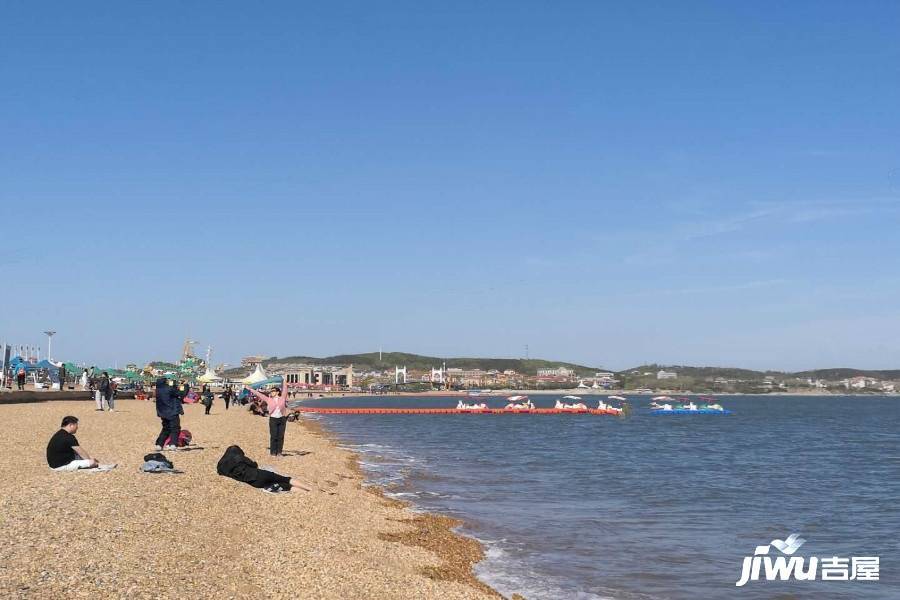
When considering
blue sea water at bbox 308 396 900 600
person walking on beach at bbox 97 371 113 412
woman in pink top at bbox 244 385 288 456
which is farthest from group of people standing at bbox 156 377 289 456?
person walking on beach at bbox 97 371 113 412

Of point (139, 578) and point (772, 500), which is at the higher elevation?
point (139, 578)

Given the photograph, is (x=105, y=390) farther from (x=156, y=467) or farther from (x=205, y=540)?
(x=205, y=540)

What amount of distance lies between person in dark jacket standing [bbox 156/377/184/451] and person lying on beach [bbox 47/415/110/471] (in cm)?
400

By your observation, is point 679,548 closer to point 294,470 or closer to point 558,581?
point 558,581

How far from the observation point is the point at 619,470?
30891 mm

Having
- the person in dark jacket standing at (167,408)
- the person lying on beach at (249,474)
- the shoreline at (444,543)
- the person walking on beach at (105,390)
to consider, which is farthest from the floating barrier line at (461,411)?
the person lying on beach at (249,474)

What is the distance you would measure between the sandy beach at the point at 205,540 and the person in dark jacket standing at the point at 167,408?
160 centimetres

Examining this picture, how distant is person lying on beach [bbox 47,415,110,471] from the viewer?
15430 mm

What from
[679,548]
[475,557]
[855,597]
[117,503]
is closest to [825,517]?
[679,548]

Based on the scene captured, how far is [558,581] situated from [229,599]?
6.26 metres

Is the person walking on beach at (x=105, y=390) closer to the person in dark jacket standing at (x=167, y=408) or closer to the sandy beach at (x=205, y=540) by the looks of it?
the person in dark jacket standing at (x=167, y=408)

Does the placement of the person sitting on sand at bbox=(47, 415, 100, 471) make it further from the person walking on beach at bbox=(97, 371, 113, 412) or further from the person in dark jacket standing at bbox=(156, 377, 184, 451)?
the person walking on beach at bbox=(97, 371, 113, 412)

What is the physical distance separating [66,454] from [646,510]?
13776mm

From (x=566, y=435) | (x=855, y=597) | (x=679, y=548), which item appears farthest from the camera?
(x=566, y=435)
